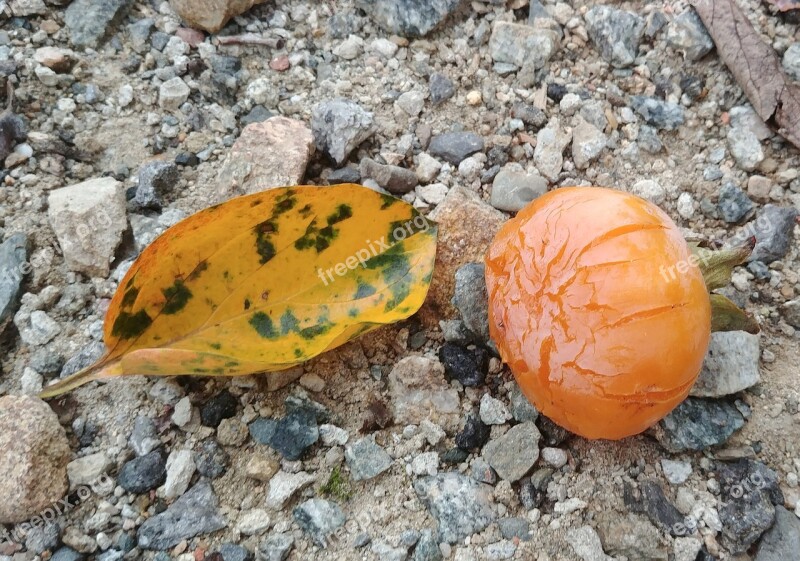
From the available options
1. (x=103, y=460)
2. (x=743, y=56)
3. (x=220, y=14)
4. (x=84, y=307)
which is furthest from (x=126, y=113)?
(x=743, y=56)

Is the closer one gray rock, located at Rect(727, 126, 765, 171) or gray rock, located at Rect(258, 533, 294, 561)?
gray rock, located at Rect(258, 533, 294, 561)

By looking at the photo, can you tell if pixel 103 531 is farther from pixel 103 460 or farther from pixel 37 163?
pixel 37 163

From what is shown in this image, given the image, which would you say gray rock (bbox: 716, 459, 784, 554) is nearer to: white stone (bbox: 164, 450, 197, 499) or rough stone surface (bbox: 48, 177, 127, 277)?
white stone (bbox: 164, 450, 197, 499)

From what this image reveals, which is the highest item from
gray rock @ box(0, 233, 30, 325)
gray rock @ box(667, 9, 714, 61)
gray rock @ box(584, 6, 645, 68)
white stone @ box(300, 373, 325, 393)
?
gray rock @ box(667, 9, 714, 61)

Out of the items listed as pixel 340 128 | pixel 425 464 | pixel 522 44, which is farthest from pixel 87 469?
pixel 522 44

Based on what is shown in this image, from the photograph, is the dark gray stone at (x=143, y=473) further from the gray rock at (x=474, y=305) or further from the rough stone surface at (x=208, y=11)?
the rough stone surface at (x=208, y=11)

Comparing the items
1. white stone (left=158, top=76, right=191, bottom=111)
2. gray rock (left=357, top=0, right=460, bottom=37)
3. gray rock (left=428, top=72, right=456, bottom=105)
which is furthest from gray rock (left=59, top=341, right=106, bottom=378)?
gray rock (left=357, top=0, right=460, bottom=37)
